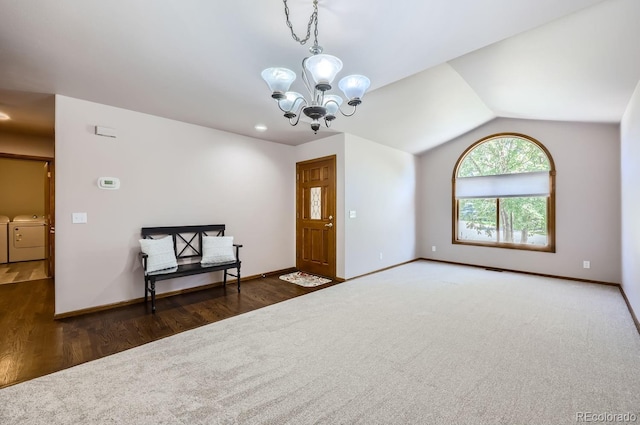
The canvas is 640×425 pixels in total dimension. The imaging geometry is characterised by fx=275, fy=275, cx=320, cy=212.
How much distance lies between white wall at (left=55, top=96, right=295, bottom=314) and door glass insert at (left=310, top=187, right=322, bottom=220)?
0.94m

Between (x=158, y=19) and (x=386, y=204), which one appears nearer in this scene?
(x=158, y=19)

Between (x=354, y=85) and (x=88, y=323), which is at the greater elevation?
(x=354, y=85)

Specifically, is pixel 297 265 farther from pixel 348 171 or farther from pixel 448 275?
pixel 448 275

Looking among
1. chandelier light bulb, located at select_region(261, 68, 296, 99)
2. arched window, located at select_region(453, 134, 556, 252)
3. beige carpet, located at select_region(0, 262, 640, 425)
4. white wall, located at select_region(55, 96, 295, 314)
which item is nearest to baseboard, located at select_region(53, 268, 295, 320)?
white wall, located at select_region(55, 96, 295, 314)

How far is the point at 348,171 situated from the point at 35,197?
7.47 m

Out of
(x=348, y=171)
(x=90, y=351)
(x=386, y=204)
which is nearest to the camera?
(x=90, y=351)

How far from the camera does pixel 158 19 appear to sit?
6.40 feet

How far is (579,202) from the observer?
476 centimetres

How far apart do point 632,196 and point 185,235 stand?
583 centimetres

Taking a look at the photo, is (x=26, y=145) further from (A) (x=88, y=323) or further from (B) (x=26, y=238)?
(A) (x=88, y=323)

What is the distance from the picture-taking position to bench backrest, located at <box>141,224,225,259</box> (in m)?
3.83

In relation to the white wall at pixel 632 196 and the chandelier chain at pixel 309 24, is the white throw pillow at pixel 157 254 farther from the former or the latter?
the white wall at pixel 632 196

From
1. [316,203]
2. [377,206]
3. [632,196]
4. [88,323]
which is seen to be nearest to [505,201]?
[632,196]

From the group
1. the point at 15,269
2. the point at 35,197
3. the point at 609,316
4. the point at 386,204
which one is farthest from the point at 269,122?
the point at 35,197
